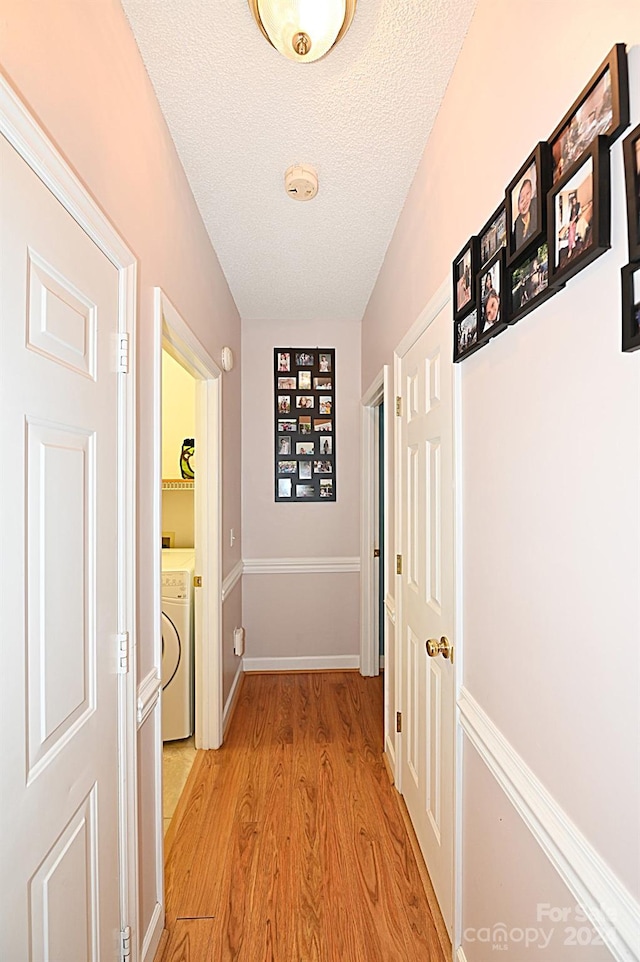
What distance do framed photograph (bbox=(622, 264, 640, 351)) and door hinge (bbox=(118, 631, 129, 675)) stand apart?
1.24m

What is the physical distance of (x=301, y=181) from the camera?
6.64ft

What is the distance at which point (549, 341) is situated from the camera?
3.24 ft

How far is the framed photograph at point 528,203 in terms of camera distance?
3.12ft

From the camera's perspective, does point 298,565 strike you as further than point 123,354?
Yes

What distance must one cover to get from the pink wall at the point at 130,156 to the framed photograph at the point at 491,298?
2.90ft

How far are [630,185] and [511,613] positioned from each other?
821 millimetres

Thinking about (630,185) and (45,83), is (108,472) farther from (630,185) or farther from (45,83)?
(630,185)

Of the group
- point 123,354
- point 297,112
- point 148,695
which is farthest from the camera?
point 297,112

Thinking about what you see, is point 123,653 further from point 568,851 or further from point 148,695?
point 568,851

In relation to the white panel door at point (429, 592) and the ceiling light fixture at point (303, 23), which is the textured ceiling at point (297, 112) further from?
the white panel door at point (429, 592)

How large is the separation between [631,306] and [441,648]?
120 centimetres

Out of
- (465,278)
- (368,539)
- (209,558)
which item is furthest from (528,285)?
(368,539)

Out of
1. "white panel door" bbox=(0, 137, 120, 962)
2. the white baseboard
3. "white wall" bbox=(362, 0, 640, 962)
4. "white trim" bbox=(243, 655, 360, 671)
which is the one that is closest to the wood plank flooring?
the white baseboard

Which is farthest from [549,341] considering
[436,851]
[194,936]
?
[194,936]
